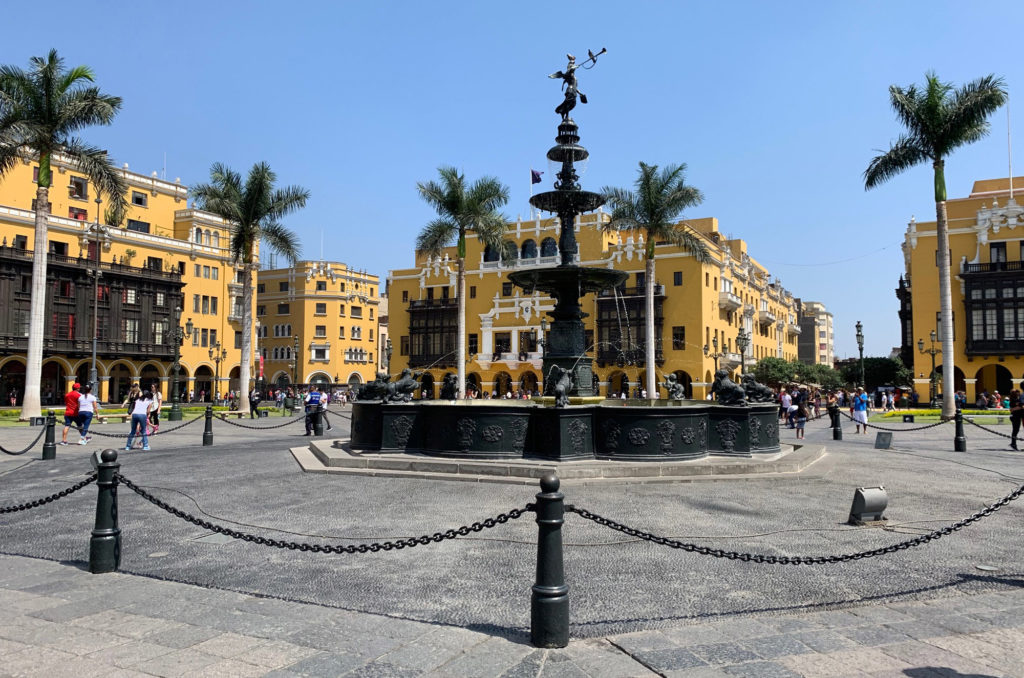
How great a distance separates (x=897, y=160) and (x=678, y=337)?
24811 mm

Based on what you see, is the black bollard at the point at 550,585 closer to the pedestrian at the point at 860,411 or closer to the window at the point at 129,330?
the pedestrian at the point at 860,411

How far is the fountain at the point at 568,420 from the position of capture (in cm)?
1151

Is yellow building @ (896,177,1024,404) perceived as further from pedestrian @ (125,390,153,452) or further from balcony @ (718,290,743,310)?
pedestrian @ (125,390,153,452)

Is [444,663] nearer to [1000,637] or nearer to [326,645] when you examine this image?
[326,645]

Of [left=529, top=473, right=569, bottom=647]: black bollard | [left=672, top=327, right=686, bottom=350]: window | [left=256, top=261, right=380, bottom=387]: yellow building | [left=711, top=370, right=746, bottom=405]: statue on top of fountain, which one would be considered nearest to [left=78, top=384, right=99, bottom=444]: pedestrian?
[left=711, top=370, right=746, bottom=405]: statue on top of fountain

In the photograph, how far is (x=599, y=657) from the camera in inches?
167

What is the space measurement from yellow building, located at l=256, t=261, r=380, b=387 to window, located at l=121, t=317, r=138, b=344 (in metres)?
21.1

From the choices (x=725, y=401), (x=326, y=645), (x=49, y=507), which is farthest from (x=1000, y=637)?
(x=49, y=507)

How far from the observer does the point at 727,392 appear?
12.7 m

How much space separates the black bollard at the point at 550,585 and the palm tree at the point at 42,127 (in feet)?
95.1

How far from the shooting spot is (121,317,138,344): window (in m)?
52.3

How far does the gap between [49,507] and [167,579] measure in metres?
5.05

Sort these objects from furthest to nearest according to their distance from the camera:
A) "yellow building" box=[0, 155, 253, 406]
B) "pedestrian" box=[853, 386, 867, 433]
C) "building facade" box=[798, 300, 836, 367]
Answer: "building facade" box=[798, 300, 836, 367]
"yellow building" box=[0, 155, 253, 406]
"pedestrian" box=[853, 386, 867, 433]

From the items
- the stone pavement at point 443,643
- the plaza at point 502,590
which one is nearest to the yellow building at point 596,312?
the plaza at point 502,590
